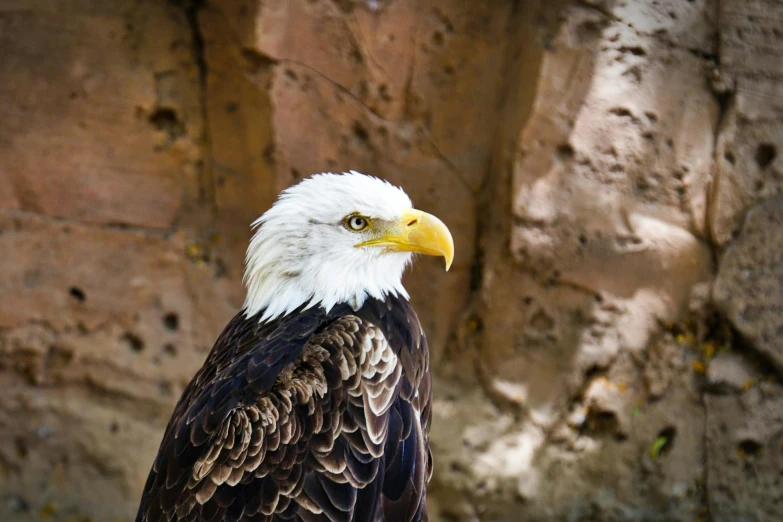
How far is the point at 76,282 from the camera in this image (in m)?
4.27

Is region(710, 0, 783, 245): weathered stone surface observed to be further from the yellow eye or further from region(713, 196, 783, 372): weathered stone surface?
the yellow eye

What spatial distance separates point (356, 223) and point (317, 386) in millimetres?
567

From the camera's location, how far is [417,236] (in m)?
2.54

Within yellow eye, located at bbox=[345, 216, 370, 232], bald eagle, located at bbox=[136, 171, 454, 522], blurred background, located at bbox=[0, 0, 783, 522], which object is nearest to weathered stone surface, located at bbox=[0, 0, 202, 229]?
blurred background, located at bbox=[0, 0, 783, 522]

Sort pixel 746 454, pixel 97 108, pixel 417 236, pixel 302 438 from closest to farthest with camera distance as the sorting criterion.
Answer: pixel 302 438
pixel 417 236
pixel 746 454
pixel 97 108

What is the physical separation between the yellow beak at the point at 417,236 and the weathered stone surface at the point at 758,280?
1.93m

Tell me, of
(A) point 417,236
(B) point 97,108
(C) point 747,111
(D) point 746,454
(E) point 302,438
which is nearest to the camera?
(E) point 302,438

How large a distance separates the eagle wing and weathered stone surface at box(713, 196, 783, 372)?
2075mm

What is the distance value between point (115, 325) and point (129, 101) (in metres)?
1.15

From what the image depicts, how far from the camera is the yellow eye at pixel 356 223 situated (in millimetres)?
2568

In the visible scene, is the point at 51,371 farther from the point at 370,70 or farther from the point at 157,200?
the point at 370,70

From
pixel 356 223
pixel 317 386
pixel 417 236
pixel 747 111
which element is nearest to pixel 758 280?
pixel 747 111

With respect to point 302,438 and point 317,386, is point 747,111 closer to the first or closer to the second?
point 317,386

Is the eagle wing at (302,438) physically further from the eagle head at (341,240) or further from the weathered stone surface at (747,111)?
the weathered stone surface at (747,111)
